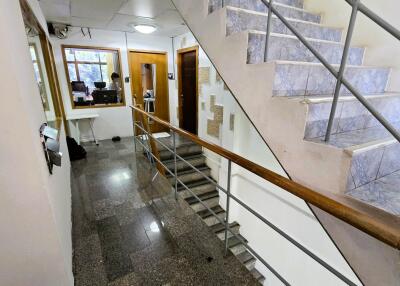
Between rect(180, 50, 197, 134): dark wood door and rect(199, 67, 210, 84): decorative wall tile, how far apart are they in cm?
62

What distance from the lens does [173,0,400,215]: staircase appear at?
39.4 inches

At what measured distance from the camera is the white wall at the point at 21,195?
873 millimetres

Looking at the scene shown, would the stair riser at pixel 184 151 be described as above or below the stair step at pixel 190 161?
above

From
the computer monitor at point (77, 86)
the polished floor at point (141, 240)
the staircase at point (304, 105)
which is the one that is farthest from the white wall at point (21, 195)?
the computer monitor at point (77, 86)

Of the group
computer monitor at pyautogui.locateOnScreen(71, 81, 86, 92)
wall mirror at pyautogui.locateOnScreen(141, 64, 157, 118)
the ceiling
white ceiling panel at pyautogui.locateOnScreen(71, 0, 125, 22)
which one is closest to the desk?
computer monitor at pyautogui.locateOnScreen(71, 81, 86, 92)

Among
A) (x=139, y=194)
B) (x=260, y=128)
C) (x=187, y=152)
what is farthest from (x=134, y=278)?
(x=187, y=152)

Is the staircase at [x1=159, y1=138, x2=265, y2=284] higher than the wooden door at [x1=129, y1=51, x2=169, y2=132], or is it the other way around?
the wooden door at [x1=129, y1=51, x2=169, y2=132]

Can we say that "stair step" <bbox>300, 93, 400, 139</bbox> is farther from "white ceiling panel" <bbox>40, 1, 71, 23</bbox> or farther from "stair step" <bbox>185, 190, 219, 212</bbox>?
"white ceiling panel" <bbox>40, 1, 71, 23</bbox>

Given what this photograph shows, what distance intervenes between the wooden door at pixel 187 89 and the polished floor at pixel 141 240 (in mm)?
2706

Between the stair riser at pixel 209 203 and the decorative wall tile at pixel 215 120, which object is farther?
the stair riser at pixel 209 203

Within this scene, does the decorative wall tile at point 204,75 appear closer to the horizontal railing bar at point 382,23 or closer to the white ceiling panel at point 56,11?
the white ceiling panel at point 56,11

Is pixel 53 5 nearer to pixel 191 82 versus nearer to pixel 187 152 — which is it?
pixel 191 82

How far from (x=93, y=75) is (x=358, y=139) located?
616 cm

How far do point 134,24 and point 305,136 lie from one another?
4.06 m
